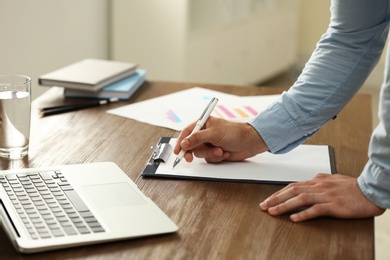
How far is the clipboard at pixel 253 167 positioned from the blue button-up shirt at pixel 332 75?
0.11 ft

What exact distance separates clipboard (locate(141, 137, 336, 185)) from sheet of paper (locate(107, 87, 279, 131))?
21 cm

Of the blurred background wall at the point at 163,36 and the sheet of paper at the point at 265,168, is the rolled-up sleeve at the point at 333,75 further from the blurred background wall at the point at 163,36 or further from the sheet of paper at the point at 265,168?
the blurred background wall at the point at 163,36

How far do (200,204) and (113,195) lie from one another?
0.15m

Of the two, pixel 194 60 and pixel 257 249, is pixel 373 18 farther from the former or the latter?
pixel 194 60

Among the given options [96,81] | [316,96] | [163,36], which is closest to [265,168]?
[316,96]

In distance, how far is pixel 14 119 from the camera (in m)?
1.44

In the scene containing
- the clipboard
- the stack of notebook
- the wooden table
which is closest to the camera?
the wooden table

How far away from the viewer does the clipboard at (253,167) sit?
1.36 metres

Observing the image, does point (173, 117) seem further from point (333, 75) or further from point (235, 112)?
point (333, 75)

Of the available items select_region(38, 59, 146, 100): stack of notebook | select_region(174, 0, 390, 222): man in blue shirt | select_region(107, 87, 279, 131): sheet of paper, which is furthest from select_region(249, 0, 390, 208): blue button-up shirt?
select_region(38, 59, 146, 100): stack of notebook

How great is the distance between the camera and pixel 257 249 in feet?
3.51

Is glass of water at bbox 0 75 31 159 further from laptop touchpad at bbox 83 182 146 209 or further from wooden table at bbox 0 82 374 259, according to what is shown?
laptop touchpad at bbox 83 182 146 209

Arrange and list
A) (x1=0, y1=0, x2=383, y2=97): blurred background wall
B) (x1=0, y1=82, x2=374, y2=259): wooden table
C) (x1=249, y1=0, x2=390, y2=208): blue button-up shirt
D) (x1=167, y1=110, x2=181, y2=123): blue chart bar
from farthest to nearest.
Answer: (x1=0, y1=0, x2=383, y2=97): blurred background wall
(x1=167, y1=110, x2=181, y2=123): blue chart bar
(x1=249, y1=0, x2=390, y2=208): blue button-up shirt
(x1=0, y1=82, x2=374, y2=259): wooden table

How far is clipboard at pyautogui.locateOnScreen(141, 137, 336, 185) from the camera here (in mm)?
1361
